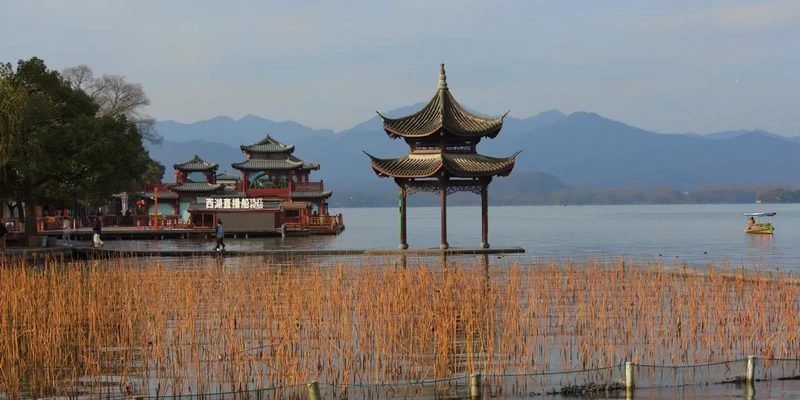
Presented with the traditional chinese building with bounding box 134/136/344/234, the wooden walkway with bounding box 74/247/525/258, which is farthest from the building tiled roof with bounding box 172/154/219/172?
the wooden walkway with bounding box 74/247/525/258

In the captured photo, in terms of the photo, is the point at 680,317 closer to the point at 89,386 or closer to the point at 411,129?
the point at 89,386

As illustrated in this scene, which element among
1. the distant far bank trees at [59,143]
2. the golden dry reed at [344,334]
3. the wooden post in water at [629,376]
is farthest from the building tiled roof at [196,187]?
the wooden post in water at [629,376]

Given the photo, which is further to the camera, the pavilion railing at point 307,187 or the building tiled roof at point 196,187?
the pavilion railing at point 307,187

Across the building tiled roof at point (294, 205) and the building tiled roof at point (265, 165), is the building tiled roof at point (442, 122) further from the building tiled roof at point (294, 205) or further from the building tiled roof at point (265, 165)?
the building tiled roof at point (265, 165)

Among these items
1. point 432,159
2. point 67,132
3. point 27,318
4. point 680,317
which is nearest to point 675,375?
point 680,317

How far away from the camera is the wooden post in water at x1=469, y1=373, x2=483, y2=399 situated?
29.5 feet

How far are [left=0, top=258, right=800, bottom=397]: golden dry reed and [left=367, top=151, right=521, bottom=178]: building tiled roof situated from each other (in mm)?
13437

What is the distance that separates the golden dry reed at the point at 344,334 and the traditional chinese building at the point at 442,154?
13606mm

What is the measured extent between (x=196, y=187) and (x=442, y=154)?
3626cm

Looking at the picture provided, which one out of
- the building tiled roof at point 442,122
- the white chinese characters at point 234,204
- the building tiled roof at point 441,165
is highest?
the building tiled roof at point 442,122

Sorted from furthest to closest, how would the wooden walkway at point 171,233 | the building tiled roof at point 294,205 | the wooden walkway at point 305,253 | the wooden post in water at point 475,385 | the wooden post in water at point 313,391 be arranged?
1. the building tiled roof at point 294,205
2. the wooden walkway at point 171,233
3. the wooden walkway at point 305,253
4. the wooden post in water at point 475,385
5. the wooden post in water at point 313,391

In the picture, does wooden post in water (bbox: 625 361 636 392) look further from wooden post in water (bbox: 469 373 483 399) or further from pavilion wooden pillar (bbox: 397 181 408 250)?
pavilion wooden pillar (bbox: 397 181 408 250)

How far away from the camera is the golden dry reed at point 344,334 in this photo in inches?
393

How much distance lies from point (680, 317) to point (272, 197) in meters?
51.7
